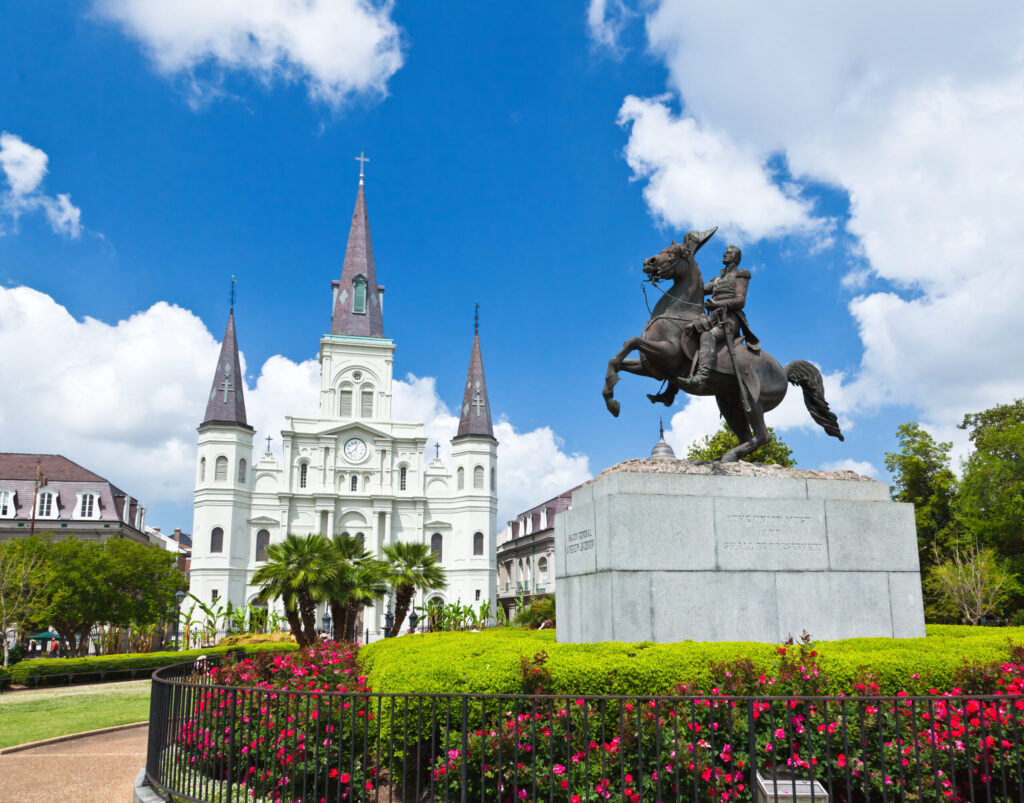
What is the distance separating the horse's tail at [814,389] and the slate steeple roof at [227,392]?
60033 millimetres

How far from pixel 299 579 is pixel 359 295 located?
50.5 m

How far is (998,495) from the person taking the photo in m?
36.8

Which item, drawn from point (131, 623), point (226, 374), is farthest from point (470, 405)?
point (131, 623)

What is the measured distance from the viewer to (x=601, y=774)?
577cm

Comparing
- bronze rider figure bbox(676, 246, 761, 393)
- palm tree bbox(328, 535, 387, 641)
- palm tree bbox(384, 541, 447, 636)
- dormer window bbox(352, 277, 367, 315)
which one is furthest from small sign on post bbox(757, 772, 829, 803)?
dormer window bbox(352, 277, 367, 315)

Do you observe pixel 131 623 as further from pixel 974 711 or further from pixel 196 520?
pixel 974 711

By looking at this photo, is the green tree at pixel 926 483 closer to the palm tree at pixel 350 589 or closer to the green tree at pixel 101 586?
the palm tree at pixel 350 589

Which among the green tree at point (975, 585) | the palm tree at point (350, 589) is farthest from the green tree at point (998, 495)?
the palm tree at point (350, 589)

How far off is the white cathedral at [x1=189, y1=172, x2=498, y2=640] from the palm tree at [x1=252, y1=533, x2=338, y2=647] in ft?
114

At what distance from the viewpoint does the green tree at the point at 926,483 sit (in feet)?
132

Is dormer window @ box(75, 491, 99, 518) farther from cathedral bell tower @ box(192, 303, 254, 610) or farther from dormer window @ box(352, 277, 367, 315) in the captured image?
dormer window @ box(352, 277, 367, 315)

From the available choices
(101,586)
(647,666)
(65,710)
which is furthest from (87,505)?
(647,666)

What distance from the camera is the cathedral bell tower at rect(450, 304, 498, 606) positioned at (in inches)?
2618

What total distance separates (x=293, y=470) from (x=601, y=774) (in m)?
64.4
